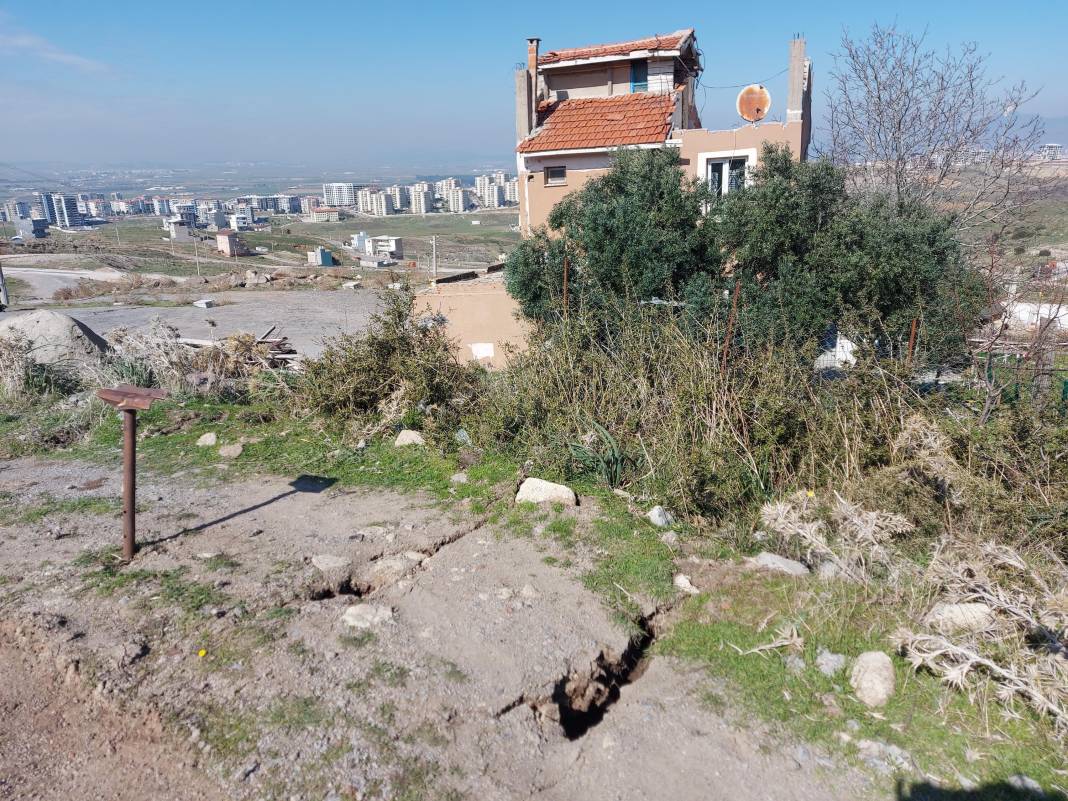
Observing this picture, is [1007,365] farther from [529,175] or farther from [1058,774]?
[529,175]

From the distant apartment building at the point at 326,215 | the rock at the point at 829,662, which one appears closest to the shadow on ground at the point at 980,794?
the rock at the point at 829,662

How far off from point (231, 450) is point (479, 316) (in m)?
7.14

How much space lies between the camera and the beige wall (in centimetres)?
1385

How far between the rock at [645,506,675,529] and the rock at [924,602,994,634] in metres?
2.02

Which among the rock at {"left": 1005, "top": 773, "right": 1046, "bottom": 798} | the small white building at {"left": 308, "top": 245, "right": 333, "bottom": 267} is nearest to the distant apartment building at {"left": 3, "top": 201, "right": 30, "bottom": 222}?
the small white building at {"left": 308, "top": 245, "right": 333, "bottom": 267}

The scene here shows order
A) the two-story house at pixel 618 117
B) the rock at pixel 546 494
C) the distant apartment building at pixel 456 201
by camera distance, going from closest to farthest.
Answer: the rock at pixel 546 494
the two-story house at pixel 618 117
the distant apartment building at pixel 456 201

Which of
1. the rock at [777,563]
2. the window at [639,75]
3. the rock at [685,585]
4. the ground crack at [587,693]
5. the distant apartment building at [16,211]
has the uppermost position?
the distant apartment building at [16,211]

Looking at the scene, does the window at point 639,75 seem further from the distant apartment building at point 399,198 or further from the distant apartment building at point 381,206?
the distant apartment building at point 399,198

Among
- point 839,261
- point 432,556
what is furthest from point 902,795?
point 839,261

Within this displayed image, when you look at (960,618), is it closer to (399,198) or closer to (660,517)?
(660,517)

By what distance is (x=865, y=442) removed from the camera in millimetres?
5965

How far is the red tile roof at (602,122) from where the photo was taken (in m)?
18.2

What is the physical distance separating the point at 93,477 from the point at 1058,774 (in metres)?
7.79

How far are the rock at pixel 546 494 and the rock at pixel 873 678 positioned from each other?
272 centimetres
